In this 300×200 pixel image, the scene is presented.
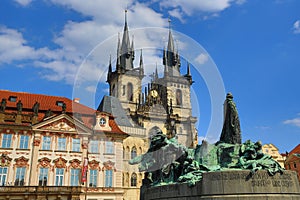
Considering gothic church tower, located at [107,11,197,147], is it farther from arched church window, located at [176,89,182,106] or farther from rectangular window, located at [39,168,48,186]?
rectangular window, located at [39,168,48,186]

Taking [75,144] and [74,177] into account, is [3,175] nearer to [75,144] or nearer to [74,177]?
[74,177]

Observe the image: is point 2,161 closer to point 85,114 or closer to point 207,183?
point 85,114

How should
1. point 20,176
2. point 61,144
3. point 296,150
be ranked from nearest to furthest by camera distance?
point 20,176 → point 61,144 → point 296,150

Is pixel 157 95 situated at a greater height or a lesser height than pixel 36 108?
greater

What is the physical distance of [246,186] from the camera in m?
9.50

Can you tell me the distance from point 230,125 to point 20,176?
20660mm

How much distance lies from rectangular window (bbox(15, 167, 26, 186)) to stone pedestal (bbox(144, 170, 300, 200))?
66.3 ft

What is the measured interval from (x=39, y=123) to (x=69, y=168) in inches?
192

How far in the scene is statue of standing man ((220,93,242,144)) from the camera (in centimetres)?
1184

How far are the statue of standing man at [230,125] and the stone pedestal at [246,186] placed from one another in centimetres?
228

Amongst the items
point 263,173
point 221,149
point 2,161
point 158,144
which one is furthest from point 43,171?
point 263,173

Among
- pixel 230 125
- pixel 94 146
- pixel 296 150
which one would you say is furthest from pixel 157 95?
pixel 230 125

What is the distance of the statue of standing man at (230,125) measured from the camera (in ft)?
38.8

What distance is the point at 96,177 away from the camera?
2827 cm
